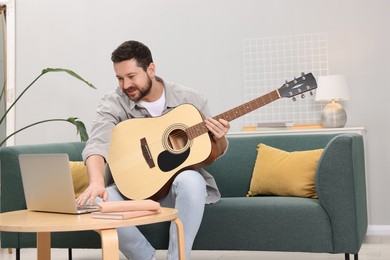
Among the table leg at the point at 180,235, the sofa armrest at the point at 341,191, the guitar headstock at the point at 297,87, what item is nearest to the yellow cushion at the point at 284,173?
the sofa armrest at the point at 341,191

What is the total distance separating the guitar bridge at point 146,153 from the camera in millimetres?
2775

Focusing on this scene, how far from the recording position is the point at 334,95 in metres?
4.26

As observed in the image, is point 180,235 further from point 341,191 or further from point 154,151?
point 341,191

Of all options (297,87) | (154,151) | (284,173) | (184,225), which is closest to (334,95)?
(284,173)

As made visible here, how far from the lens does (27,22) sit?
A: 17.8ft

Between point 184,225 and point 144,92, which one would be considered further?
point 144,92

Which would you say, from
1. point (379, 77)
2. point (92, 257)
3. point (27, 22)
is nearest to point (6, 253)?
point (92, 257)

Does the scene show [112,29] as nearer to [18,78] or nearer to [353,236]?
→ [18,78]

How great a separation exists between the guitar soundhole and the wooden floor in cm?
117

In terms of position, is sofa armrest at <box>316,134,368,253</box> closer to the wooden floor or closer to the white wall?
the wooden floor

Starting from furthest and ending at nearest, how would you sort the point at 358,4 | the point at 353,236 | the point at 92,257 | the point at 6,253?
the point at 358,4 → the point at 6,253 → the point at 92,257 → the point at 353,236

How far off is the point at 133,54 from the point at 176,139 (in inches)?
16.4

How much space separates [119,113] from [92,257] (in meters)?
1.36

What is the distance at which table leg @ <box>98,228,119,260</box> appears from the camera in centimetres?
182
